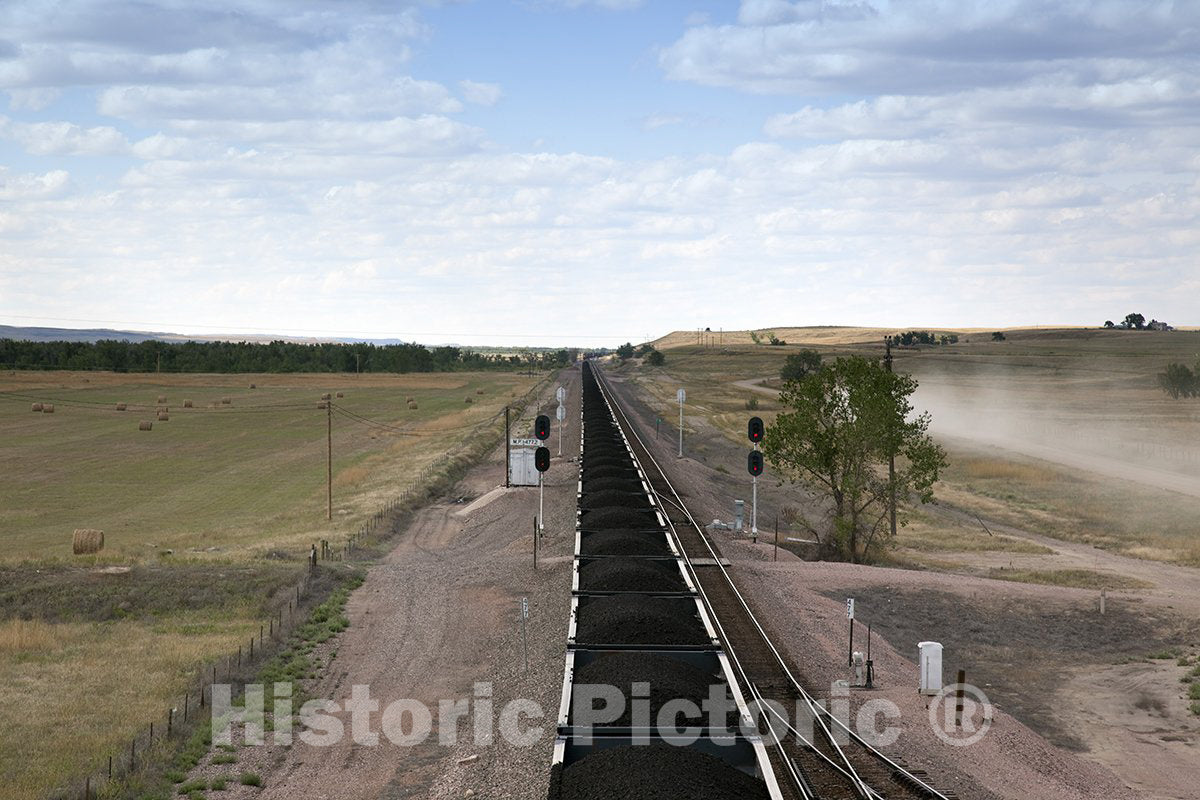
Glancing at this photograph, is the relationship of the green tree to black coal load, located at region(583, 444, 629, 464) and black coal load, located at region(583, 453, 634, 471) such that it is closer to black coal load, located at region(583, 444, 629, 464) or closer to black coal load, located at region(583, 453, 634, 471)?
black coal load, located at region(583, 453, 634, 471)

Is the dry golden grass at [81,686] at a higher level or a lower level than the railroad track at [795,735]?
lower

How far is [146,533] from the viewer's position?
148 feet

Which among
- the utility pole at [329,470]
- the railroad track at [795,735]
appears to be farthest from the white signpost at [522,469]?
the railroad track at [795,735]

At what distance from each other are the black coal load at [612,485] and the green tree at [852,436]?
630 cm

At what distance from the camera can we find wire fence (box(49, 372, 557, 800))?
17578mm

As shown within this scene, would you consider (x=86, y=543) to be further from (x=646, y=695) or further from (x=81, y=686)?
(x=646, y=695)

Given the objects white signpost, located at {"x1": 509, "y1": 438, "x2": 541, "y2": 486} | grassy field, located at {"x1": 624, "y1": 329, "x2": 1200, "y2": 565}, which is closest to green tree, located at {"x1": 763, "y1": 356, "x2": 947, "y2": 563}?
grassy field, located at {"x1": 624, "y1": 329, "x2": 1200, "y2": 565}

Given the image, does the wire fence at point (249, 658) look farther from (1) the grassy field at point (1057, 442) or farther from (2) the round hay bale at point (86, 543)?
(1) the grassy field at point (1057, 442)

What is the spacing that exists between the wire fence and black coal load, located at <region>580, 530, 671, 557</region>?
8061 millimetres

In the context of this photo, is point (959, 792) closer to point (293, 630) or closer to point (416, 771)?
point (416, 771)

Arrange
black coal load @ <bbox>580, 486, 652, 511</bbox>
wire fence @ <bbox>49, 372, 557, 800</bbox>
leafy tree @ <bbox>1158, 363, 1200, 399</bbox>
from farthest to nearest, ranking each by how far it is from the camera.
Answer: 1. leafy tree @ <bbox>1158, 363, 1200, 399</bbox>
2. black coal load @ <bbox>580, 486, 652, 511</bbox>
3. wire fence @ <bbox>49, 372, 557, 800</bbox>

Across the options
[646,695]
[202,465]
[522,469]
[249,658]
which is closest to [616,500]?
[522,469]

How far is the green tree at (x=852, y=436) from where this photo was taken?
141 feet

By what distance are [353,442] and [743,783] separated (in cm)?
7298
